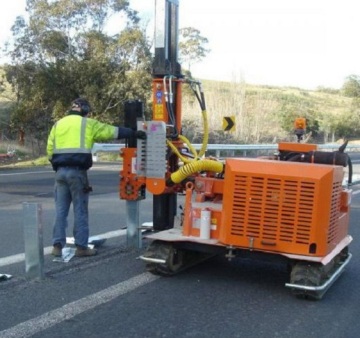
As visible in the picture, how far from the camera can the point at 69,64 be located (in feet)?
Result: 95.7

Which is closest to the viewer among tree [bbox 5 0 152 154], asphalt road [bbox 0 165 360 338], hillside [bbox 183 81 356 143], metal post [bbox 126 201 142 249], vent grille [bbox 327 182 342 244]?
asphalt road [bbox 0 165 360 338]

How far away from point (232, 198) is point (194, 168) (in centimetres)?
88

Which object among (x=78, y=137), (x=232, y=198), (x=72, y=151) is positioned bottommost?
(x=232, y=198)


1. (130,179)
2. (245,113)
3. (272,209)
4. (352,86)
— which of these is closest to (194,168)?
(130,179)

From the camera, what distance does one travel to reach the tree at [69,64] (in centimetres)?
2911

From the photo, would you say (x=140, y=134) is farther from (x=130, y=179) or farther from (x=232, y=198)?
(x=232, y=198)

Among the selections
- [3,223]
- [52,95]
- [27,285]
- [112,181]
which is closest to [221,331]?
[27,285]

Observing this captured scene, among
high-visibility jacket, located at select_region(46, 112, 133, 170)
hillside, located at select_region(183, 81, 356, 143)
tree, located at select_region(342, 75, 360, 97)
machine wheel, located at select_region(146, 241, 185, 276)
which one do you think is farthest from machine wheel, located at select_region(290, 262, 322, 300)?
tree, located at select_region(342, 75, 360, 97)

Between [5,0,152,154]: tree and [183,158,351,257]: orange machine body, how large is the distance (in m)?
23.7

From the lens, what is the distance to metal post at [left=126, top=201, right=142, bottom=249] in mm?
7387

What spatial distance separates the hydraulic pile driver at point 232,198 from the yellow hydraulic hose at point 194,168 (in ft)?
0.04

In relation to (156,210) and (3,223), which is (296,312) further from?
(3,223)

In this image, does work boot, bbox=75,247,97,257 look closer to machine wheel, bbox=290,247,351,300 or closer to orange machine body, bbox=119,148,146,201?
orange machine body, bbox=119,148,146,201

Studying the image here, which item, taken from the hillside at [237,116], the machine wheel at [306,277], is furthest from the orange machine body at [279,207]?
the hillside at [237,116]
